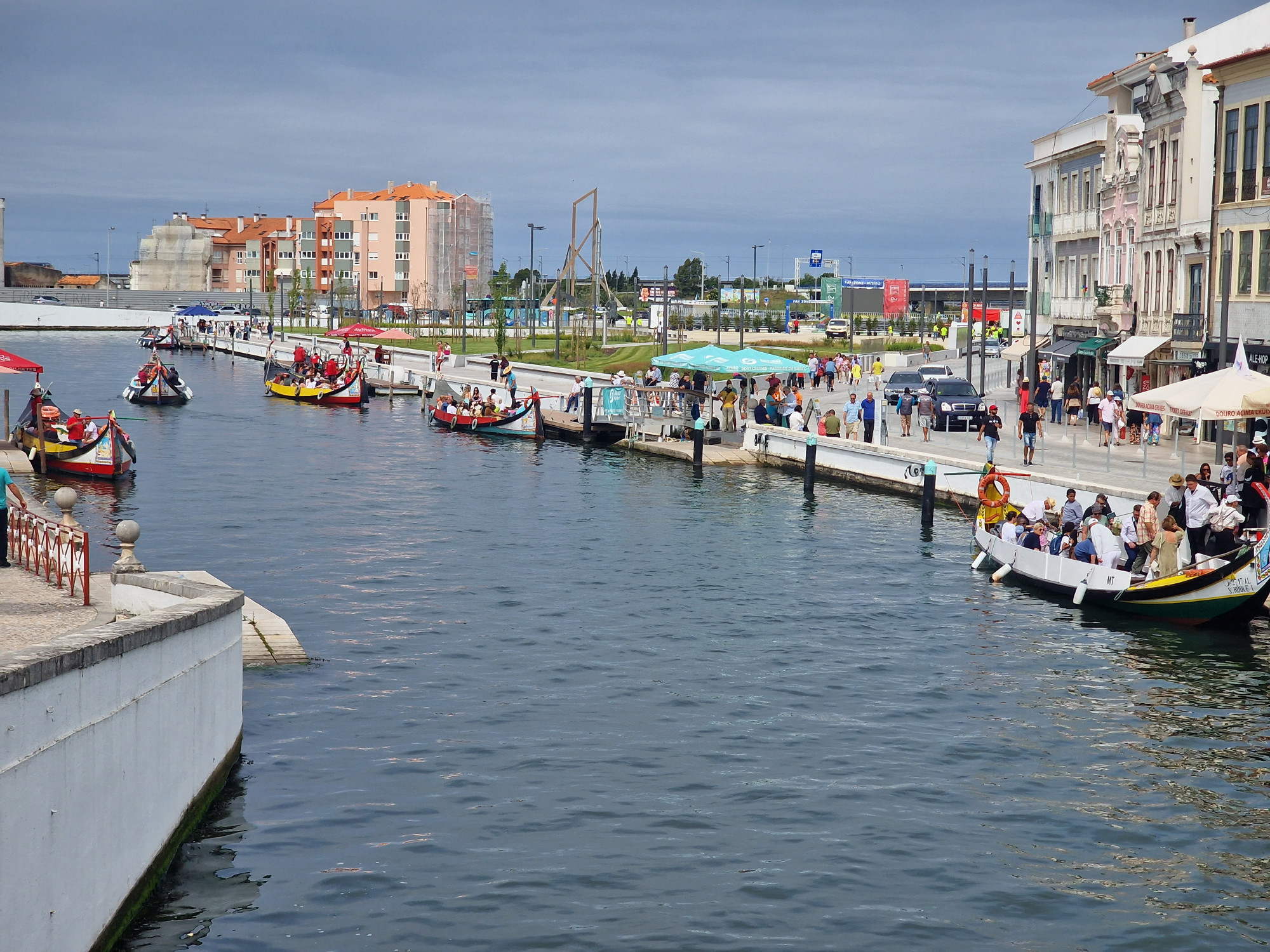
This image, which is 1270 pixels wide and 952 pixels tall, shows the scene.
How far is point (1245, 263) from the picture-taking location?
131 ft

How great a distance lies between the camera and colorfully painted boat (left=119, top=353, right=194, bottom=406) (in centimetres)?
6838

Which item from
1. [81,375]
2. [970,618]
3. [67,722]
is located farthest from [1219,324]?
[81,375]

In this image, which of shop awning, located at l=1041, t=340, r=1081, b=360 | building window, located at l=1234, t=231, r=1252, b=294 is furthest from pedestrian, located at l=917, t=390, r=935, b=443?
shop awning, located at l=1041, t=340, r=1081, b=360

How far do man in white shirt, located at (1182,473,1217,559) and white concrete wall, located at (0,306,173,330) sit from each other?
159542 millimetres

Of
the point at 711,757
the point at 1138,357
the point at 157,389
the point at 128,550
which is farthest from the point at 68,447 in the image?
the point at 1138,357

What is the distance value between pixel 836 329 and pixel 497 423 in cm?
6901

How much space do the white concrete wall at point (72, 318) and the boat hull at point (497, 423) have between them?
393ft

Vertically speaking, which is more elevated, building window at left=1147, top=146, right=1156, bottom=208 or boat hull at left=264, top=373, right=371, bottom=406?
building window at left=1147, top=146, right=1156, bottom=208

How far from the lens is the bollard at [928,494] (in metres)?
33.9

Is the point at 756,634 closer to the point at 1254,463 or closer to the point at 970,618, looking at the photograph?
the point at 970,618

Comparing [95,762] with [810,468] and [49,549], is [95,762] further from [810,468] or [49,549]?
[810,468]

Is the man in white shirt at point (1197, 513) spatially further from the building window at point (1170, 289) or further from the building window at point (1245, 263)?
the building window at point (1170, 289)

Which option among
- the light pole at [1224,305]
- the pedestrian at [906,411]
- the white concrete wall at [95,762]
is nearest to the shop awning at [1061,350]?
the pedestrian at [906,411]

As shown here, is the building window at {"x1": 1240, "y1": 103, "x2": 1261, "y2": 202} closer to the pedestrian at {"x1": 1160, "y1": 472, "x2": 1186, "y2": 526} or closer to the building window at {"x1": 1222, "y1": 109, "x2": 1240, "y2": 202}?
the building window at {"x1": 1222, "y1": 109, "x2": 1240, "y2": 202}
